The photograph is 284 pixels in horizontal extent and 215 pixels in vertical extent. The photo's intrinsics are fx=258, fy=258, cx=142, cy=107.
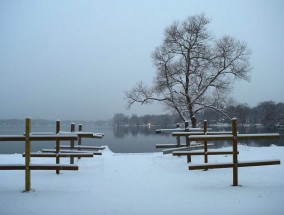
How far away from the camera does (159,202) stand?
565cm

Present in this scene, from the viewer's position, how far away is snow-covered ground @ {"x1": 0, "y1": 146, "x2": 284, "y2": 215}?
5.20 m

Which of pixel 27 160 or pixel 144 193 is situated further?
pixel 27 160

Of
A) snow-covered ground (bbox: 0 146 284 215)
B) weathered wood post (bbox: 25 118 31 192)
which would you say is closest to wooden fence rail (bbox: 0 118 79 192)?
weathered wood post (bbox: 25 118 31 192)

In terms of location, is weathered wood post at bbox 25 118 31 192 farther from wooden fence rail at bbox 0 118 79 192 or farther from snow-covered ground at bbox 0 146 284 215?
snow-covered ground at bbox 0 146 284 215

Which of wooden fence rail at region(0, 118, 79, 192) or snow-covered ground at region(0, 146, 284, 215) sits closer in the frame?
snow-covered ground at region(0, 146, 284, 215)

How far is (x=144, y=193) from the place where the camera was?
638 cm

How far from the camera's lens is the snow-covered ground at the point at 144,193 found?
5.20 m

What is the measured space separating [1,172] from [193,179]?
647 centimetres

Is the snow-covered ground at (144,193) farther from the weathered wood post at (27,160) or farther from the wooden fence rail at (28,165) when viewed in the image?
the wooden fence rail at (28,165)

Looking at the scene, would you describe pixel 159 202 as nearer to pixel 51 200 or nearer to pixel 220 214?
pixel 220 214

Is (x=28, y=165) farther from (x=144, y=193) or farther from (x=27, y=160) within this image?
(x=144, y=193)

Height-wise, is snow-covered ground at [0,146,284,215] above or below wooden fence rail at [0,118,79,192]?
below

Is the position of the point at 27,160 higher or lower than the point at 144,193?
higher

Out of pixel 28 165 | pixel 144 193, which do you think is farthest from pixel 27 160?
pixel 144 193
